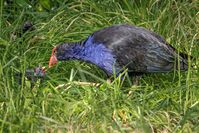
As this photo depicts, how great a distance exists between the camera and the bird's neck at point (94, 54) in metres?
5.77

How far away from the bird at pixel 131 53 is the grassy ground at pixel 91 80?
13 centimetres

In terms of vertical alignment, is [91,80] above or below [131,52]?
below

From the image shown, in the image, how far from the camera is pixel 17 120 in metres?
4.65

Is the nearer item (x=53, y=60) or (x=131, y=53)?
(x=131, y=53)

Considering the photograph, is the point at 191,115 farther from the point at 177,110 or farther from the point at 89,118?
the point at 89,118

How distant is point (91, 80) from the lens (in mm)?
6105

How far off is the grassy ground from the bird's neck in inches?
7.3

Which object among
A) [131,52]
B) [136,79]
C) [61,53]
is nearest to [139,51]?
[131,52]

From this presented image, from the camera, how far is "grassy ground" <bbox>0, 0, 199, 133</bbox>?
15.7ft

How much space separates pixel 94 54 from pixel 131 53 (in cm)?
31

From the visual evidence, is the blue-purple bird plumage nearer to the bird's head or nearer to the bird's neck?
the bird's neck

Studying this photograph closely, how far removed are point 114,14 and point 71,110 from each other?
7.01ft

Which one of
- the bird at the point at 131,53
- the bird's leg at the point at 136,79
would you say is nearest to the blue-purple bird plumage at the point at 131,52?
the bird at the point at 131,53

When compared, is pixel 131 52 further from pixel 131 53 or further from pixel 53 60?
pixel 53 60
